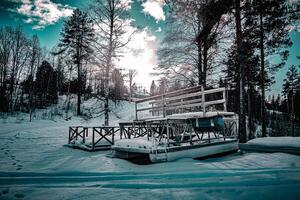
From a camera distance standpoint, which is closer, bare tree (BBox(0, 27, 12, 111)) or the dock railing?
the dock railing

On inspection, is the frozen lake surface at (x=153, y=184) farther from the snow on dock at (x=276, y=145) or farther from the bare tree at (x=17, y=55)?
the bare tree at (x=17, y=55)

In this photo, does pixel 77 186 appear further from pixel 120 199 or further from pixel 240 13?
pixel 240 13

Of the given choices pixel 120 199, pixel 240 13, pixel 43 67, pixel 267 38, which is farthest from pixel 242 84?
pixel 43 67

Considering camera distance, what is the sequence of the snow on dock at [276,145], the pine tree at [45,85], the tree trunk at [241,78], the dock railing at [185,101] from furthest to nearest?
the pine tree at [45,85] → the tree trunk at [241,78] → the dock railing at [185,101] → the snow on dock at [276,145]

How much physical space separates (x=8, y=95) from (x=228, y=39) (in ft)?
93.8

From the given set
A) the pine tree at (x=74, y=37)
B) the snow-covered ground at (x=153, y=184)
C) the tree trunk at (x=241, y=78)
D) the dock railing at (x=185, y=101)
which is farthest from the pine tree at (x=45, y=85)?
the tree trunk at (x=241, y=78)

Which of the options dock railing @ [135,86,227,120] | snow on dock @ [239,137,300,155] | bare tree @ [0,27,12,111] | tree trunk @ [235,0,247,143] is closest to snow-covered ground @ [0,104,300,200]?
snow on dock @ [239,137,300,155]

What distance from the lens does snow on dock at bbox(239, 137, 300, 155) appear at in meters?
6.33

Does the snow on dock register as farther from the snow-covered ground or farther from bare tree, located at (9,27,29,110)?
bare tree, located at (9,27,29,110)

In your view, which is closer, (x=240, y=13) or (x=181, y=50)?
(x=240, y=13)

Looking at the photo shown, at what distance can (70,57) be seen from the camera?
76.9 ft

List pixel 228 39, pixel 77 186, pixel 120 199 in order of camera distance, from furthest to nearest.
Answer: pixel 228 39 → pixel 77 186 → pixel 120 199

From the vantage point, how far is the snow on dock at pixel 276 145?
6328mm

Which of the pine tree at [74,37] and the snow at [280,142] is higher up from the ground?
the pine tree at [74,37]
